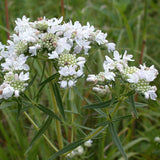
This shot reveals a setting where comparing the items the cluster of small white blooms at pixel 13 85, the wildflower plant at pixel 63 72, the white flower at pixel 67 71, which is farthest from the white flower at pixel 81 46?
the cluster of small white blooms at pixel 13 85

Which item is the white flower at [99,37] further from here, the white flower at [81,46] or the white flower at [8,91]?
the white flower at [8,91]

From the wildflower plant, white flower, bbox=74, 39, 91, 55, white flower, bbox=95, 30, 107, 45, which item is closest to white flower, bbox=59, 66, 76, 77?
the wildflower plant

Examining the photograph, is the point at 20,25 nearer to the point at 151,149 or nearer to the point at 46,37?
the point at 46,37

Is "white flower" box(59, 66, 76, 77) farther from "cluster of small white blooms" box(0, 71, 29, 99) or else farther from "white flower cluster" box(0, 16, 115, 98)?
"cluster of small white blooms" box(0, 71, 29, 99)

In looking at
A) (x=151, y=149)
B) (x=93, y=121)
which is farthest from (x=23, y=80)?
(x=151, y=149)

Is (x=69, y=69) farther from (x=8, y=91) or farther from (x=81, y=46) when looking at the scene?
(x=8, y=91)

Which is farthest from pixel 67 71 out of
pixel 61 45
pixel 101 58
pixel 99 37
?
pixel 101 58

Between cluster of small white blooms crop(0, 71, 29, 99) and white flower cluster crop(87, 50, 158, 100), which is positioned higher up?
cluster of small white blooms crop(0, 71, 29, 99)
